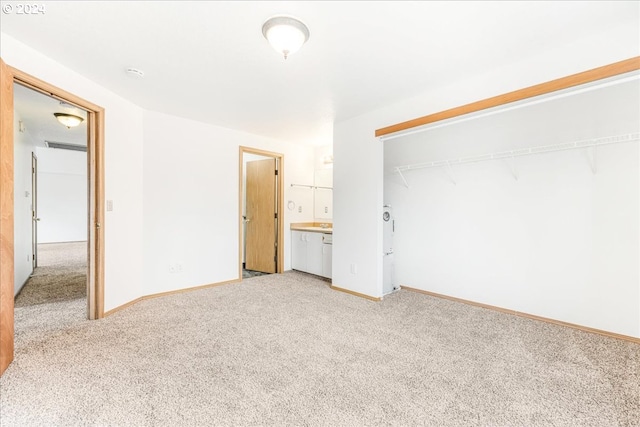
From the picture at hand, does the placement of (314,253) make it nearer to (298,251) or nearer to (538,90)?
(298,251)

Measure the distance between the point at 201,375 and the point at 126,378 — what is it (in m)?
0.49

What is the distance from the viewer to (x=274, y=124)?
4109 mm

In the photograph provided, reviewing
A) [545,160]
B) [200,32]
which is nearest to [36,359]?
[200,32]

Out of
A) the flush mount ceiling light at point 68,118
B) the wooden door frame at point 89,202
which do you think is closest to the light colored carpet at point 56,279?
the wooden door frame at point 89,202

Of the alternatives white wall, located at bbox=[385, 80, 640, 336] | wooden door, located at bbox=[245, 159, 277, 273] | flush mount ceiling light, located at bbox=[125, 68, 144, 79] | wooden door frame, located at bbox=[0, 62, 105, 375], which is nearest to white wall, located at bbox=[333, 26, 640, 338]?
white wall, located at bbox=[385, 80, 640, 336]

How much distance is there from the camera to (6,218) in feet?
6.58

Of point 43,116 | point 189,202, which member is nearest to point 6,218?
point 189,202

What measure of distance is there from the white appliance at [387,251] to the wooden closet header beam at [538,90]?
124 cm

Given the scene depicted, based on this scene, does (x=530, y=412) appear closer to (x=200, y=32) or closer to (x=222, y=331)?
(x=222, y=331)

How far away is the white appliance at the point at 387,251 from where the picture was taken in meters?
3.84

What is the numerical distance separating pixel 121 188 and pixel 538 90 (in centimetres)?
427

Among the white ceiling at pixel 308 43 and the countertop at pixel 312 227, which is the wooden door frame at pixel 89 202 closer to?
the white ceiling at pixel 308 43

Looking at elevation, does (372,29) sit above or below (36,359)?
above

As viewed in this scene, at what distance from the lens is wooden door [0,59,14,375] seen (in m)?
1.95
